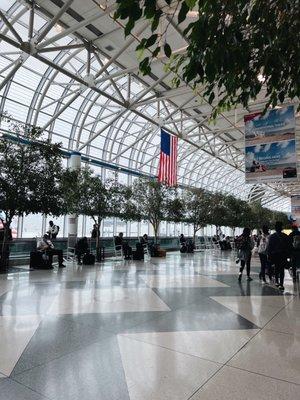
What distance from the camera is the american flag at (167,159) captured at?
17781 millimetres

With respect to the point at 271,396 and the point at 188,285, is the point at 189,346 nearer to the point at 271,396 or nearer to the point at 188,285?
the point at 271,396

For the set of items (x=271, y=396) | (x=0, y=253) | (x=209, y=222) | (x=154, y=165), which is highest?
(x=154, y=165)

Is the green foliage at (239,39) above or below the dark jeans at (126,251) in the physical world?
above

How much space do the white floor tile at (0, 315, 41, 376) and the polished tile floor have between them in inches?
0.5

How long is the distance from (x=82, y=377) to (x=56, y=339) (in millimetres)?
1169

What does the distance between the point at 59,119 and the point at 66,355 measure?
18.1 m

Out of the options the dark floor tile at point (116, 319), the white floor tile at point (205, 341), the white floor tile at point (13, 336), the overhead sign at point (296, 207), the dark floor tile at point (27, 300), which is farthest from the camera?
the overhead sign at point (296, 207)

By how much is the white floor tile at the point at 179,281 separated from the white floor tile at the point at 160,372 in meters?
4.45

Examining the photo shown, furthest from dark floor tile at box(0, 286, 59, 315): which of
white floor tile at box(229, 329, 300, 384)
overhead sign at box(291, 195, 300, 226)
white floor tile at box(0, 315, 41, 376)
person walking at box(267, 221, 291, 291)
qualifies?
overhead sign at box(291, 195, 300, 226)

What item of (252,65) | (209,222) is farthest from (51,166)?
(209,222)

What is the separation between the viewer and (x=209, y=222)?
25516 mm

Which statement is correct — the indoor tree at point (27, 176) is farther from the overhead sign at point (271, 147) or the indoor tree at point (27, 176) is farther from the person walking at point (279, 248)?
the overhead sign at point (271, 147)

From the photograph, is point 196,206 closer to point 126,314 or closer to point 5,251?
point 5,251

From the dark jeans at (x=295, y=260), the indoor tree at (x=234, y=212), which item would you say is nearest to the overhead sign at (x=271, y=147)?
the dark jeans at (x=295, y=260)
